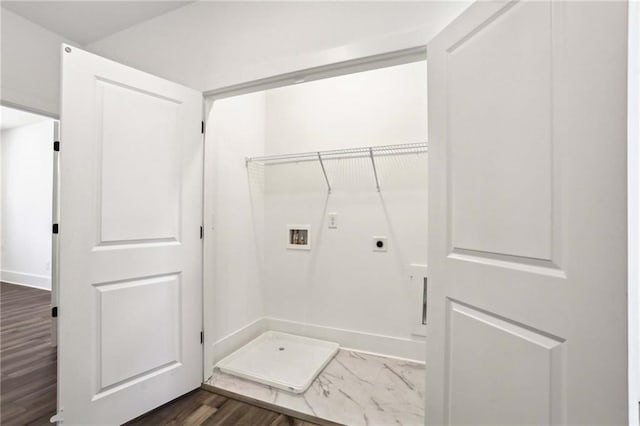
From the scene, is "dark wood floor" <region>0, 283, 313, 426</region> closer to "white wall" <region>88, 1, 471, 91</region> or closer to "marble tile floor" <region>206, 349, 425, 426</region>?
"marble tile floor" <region>206, 349, 425, 426</region>

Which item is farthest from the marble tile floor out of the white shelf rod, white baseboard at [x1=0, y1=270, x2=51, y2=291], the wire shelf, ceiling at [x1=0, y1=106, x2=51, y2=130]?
ceiling at [x1=0, y1=106, x2=51, y2=130]

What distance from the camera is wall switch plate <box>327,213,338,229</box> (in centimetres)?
262

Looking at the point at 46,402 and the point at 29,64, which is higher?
the point at 29,64

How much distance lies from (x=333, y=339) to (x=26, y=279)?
5397 mm

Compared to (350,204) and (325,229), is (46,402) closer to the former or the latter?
(325,229)

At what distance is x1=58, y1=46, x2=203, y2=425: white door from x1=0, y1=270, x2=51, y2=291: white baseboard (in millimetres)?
4302

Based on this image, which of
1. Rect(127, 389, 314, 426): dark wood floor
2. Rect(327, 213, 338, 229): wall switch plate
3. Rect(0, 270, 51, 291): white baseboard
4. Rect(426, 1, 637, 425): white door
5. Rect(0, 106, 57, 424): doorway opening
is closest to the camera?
Rect(426, 1, 637, 425): white door

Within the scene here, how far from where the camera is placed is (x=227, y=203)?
2.37 metres

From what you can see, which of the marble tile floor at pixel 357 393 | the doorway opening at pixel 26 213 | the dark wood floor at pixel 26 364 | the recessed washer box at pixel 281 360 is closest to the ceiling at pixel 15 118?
the doorway opening at pixel 26 213

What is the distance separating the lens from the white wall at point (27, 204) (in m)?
4.55

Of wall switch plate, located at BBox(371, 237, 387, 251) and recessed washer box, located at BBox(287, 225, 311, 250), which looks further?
recessed washer box, located at BBox(287, 225, 311, 250)

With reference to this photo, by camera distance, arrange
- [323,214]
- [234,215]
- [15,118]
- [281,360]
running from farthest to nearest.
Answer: [15,118], [323,214], [234,215], [281,360]

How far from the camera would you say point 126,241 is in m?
1.57

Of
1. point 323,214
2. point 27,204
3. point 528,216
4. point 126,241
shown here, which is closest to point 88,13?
point 126,241
